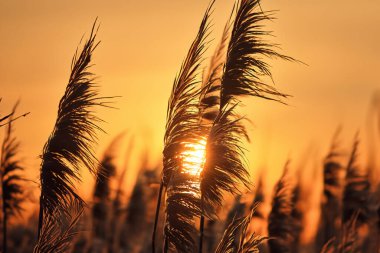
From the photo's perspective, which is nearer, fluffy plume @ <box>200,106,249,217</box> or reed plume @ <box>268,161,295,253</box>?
fluffy plume @ <box>200,106,249,217</box>

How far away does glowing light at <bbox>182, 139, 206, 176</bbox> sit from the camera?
12.3 m

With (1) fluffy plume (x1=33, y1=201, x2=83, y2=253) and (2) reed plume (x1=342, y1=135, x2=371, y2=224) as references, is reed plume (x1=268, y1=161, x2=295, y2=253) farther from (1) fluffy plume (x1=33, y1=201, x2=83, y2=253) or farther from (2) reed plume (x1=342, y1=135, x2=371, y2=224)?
(1) fluffy plume (x1=33, y1=201, x2=83, y2=253)

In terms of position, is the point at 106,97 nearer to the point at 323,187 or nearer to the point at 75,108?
the point at 75,108

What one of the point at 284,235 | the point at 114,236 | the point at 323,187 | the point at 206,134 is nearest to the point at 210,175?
the point at 206,134


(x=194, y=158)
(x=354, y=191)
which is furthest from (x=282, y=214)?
(x=194, y=158)

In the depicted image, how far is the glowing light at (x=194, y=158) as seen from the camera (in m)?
12.3

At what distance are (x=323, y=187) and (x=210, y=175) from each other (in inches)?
527

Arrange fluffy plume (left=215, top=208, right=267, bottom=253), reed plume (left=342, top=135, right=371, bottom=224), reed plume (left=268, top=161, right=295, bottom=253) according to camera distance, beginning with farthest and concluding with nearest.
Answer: reed plume (left=342, top=135, right=371, bottom=224)
reed plume (left=268, top=161, right=295, bottom=253)
fluffy plume (left=215, top=208, right=267, bottom=253)

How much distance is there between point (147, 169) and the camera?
101 ft

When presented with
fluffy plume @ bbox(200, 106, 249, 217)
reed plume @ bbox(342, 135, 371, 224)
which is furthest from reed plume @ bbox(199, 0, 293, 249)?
reed plume @ bbox(342, 135, 371, 224)

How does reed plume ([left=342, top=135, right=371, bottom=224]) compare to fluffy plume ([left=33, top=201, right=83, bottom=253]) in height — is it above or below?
above

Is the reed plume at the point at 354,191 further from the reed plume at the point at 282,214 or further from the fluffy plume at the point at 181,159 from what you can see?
the fluffy plume at the point at 181,159

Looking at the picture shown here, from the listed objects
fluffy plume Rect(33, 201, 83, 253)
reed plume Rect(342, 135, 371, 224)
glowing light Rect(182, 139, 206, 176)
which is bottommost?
fluffy plume Rect(33, 201, 83, 253)

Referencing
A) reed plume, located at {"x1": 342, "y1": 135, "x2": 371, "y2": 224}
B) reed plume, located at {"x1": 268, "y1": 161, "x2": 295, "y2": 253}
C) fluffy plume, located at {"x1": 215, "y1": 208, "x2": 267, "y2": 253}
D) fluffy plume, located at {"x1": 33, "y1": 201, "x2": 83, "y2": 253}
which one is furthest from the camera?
reed plume, located at {"x1": 342, "y1": 135, "x2": 371, "y2": 224}
